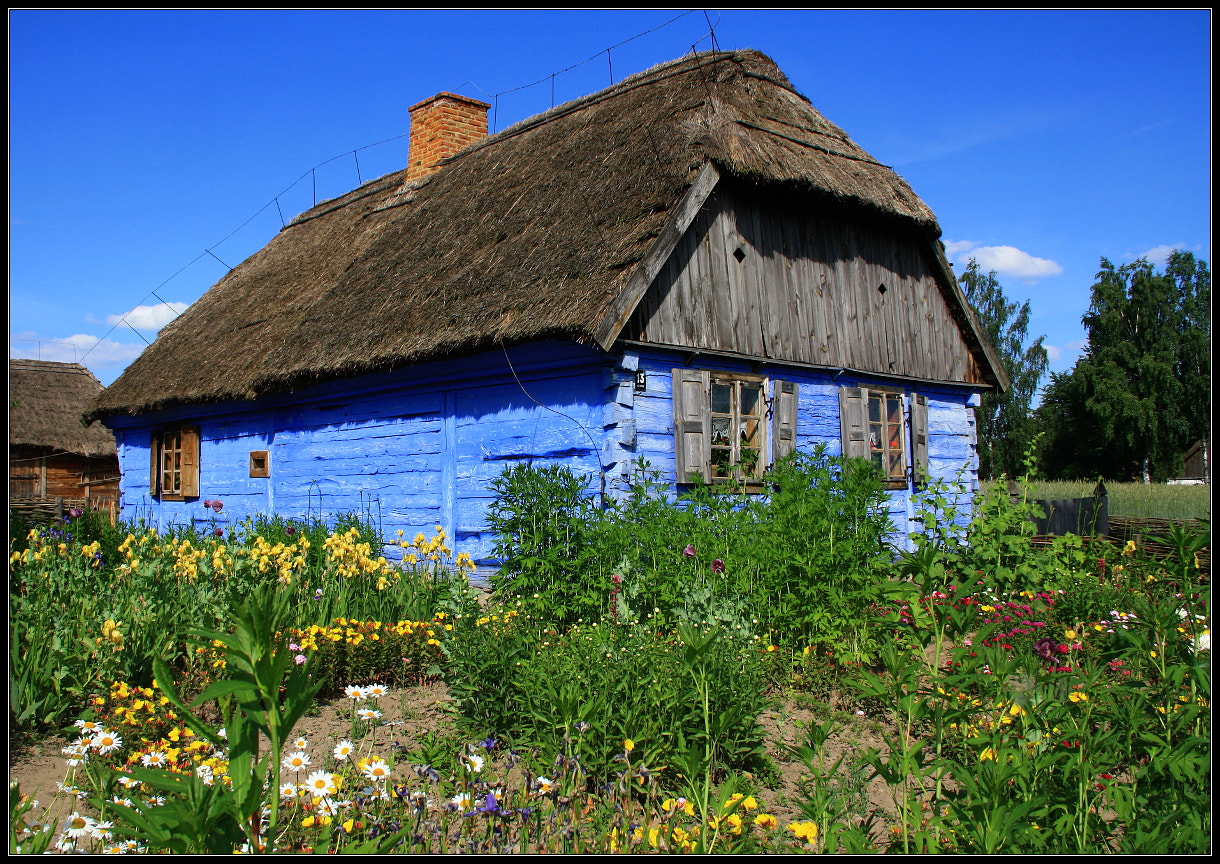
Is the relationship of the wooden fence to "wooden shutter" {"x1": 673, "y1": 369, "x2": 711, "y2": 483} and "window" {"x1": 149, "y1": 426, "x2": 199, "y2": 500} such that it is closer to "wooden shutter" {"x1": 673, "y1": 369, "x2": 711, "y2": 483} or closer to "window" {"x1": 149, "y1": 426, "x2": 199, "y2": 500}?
"window" {"x1": 149, "y1": 426, "x2": 199, "y2": 500}

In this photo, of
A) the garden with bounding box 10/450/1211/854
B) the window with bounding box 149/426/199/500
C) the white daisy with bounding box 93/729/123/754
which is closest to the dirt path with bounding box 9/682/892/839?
the garden with bounding box 10/450/1211/854

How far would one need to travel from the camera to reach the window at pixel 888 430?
8.91m

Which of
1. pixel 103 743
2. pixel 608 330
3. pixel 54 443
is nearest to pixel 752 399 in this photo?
pixel 608 330

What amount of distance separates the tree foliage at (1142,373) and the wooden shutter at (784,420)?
28211mm

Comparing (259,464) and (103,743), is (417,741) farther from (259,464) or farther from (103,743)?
(259,464)

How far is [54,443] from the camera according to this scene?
73.0 feet

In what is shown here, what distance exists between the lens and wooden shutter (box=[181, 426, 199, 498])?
11578 millimetres

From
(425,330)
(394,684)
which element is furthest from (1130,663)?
(425,330)

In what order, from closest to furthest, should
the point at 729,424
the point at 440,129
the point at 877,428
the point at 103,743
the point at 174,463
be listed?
the point at 103,743, the point at 729,424, the point at 877,428, the point at 440,129, the point at 174,463

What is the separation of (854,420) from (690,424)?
2.53m

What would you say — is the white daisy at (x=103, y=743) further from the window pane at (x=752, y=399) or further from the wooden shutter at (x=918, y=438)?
the wooden shutter at (x=918, y=438)

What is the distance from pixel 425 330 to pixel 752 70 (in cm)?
464

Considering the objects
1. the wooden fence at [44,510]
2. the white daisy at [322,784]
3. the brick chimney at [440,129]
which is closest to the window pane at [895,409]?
the brick chimney at [440,129]

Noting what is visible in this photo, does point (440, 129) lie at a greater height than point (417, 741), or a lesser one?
greater
